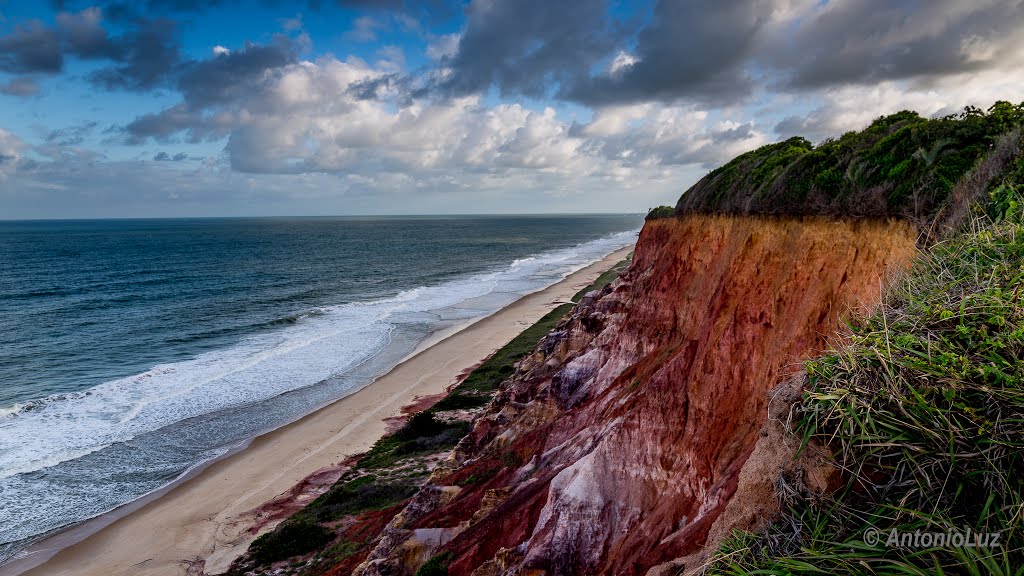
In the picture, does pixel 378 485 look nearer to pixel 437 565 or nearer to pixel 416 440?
pixel 416 440

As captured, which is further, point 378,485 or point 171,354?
point 171,354

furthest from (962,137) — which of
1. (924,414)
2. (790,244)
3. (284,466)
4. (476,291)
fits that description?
(476,291)

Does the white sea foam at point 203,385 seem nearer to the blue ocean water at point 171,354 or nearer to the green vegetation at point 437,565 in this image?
the blue ocean water at point 171,354

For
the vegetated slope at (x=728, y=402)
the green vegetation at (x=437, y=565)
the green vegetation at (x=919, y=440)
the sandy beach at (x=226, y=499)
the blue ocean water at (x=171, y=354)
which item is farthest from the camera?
the blue ocean water at (x=171, y=354)

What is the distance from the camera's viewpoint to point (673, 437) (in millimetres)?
11633

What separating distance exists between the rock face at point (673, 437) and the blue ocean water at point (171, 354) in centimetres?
1873

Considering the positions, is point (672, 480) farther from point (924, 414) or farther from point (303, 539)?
point (303, 539)

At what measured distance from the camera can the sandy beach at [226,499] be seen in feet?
61.6

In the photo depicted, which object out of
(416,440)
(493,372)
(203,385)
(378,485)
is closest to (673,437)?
(378,485)

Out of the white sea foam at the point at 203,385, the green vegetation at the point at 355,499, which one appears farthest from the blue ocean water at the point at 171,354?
the green vegetation at the point at 355,499

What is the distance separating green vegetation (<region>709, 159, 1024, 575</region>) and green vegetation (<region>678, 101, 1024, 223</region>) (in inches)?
161

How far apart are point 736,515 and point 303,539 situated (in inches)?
668

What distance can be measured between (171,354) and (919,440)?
48812mm

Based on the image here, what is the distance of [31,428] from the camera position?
28.6 metres
